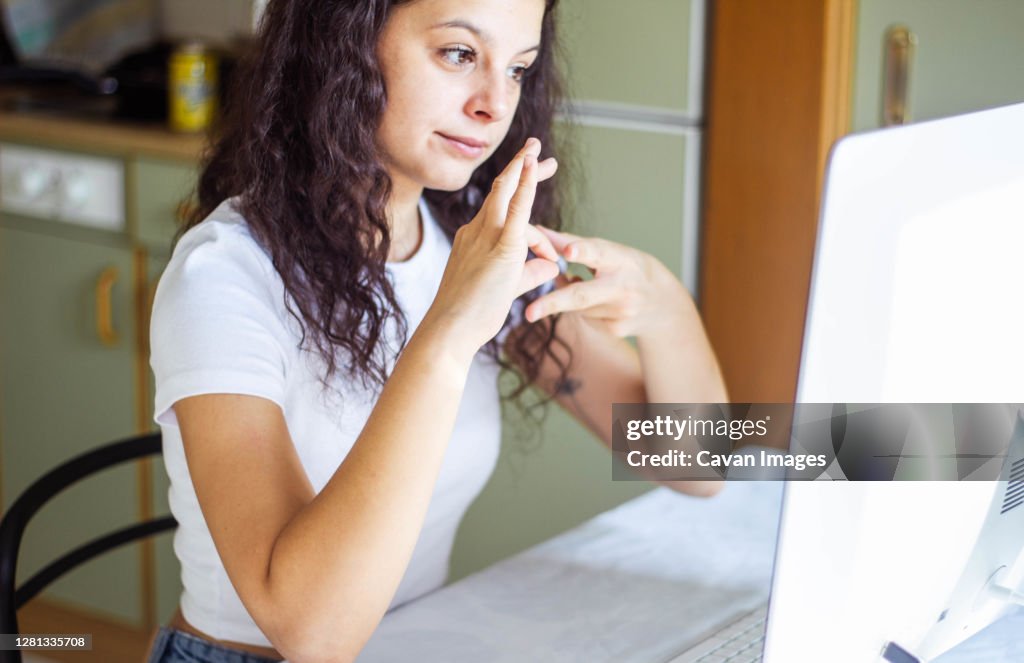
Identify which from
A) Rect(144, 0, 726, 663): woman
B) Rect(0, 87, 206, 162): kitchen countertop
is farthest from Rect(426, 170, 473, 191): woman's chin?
Rect(0, 87, 206, 162): kitchen countertop

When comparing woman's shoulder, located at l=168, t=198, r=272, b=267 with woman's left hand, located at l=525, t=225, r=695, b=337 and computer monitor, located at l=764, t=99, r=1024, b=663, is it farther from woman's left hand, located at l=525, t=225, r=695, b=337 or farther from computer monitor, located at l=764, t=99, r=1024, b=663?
computer monitor, located at l=764, t=99, r=1024, b=663

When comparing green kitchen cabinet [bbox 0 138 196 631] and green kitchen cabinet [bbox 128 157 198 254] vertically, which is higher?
green kitchen cabinet [bbox 128 157 198 254]

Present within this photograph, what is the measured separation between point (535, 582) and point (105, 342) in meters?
1.41

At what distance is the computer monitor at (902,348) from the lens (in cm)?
60

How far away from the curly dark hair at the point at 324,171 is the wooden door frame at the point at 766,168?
631 mm

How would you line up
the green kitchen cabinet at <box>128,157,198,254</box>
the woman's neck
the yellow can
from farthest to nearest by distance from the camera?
the yellow can, the green kitchen cabinet at <box>128,157,198,254</box>, the woman's neck

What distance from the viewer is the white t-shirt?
38.6 inches

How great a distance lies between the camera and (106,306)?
7.24ft

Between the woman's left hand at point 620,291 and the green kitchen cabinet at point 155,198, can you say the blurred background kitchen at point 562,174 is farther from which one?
the woman's left hand at point 620,291

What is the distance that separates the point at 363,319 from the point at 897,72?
88 centimetres

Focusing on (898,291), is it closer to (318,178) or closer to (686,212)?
(318,178)

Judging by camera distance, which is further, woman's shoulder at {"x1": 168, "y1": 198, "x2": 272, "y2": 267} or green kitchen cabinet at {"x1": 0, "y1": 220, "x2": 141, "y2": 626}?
green kitchen cabinet at {"x1": 0, "y1": 220, "x2": 141, "y2": 626}

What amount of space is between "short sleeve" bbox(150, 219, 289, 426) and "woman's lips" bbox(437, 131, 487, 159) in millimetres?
189

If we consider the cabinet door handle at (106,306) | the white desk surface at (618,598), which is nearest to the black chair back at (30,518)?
the white desk surface at (618,598)
